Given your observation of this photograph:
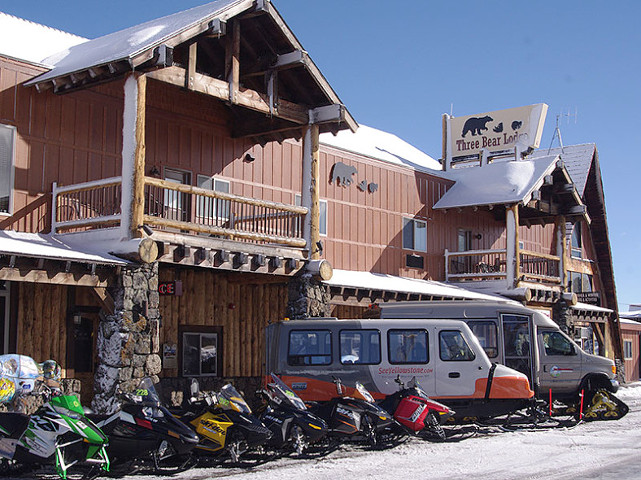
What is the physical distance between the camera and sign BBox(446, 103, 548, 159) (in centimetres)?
3512

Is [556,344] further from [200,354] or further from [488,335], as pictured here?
[200,354]

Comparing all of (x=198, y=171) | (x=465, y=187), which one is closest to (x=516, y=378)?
(x=198, y=171)

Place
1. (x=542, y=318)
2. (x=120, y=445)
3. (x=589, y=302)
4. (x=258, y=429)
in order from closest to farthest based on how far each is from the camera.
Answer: (x=120, y=445) → (x=258, y=429) → (x=542, y=318) → (x=589, y=302)

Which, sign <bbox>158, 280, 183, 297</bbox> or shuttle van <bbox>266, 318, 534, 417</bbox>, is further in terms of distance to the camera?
sign <bbox>158, 280, 183, 297</bbox>

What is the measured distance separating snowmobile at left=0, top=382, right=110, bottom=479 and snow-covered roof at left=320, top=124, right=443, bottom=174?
13.8 meters

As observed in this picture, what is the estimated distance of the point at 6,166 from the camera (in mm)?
16641

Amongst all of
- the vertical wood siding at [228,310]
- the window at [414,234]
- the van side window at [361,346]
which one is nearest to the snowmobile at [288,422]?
the van side window at [361,346]

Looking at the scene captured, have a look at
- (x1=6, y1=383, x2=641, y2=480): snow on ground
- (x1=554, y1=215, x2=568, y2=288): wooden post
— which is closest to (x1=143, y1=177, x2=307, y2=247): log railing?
(x1=6, y1=383, x2=641, y2=480): snow on ground

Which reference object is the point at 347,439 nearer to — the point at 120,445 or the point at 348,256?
the point at 120,445

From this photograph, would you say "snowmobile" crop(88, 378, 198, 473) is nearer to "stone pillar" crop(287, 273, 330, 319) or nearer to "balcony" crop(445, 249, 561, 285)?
"stone pillar" crop(287, 273, 330, 319)

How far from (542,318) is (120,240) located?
1010cm

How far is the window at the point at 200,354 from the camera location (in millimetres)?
20453

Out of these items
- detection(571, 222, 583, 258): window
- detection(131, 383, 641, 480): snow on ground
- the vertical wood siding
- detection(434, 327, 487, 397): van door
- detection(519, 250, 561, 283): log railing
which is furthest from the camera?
detection(571, 222, 583, 258): window

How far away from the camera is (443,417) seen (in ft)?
48.7
